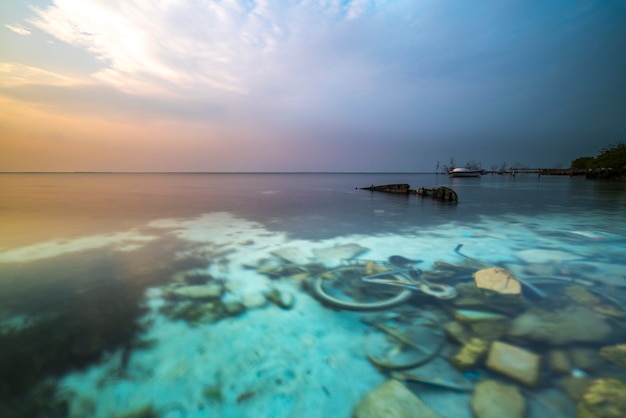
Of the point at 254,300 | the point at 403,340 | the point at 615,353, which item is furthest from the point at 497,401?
the point at 254,300

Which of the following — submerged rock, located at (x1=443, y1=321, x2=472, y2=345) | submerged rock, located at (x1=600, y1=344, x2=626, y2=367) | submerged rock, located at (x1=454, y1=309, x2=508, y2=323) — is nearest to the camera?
submerged rock, located at (x1=600, y1=344, x2=626, y2=367)

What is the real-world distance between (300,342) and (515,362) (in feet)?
8.49

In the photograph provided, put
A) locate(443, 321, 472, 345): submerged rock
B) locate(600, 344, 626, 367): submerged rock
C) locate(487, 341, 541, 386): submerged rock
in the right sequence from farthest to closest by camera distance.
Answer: locate(443, 321, 472, 345): submerged rock, locate(600, 344, 626, 367): submerged rock, locate(487, 341, 541, 386): submerged rock

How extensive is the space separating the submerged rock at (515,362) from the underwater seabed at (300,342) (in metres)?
0.07

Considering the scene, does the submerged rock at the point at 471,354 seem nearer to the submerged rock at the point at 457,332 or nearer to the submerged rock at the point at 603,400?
the submerged rock at the point at 457,332

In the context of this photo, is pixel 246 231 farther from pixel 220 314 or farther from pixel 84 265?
pixel 220 314

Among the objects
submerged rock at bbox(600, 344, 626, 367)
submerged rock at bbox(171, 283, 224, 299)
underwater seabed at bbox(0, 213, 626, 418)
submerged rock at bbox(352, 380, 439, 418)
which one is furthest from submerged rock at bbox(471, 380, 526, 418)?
submerged rock at bbox(171, 283, 224, 299)

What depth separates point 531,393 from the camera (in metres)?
2.63

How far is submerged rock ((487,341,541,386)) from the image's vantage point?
9.32 ft

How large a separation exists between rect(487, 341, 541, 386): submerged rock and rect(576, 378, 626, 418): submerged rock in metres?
0.37

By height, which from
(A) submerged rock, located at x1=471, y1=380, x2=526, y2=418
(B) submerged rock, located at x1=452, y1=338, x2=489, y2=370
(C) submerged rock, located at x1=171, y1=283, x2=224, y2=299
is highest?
(B) submerged rock, located at x1=452, y1=338, x2=489, y2=370

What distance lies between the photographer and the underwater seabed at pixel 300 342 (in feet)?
8.68

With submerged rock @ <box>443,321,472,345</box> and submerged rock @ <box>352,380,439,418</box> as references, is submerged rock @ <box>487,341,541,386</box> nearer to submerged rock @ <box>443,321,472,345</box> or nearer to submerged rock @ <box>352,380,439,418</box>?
submerged rock @ <box>443,321,472,345</box>

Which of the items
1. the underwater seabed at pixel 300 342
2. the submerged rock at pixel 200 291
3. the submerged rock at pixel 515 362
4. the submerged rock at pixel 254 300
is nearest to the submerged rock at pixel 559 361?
the underwater seabed at pixel 300 342
